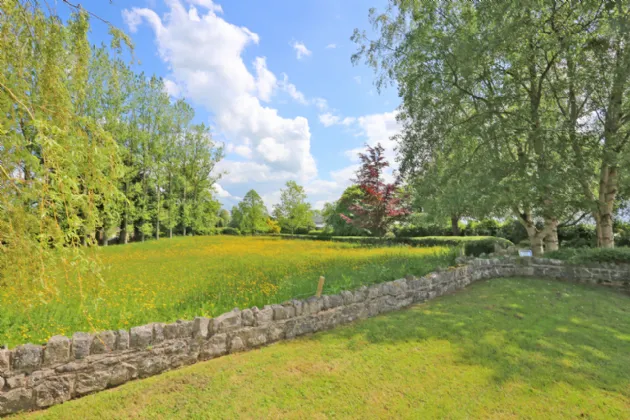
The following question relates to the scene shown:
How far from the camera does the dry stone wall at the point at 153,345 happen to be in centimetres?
316

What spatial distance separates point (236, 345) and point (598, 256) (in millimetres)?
11399

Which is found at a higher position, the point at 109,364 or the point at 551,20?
the point at 551,20

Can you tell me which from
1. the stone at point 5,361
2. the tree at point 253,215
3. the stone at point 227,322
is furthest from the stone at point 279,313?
the tree at point 253,215

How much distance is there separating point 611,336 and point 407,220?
17587 millimetres

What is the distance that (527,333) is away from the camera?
550 cm

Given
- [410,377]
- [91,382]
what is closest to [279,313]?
[410,377]

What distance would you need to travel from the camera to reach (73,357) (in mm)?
3389

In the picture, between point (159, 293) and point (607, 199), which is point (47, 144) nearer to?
point (159, 293)

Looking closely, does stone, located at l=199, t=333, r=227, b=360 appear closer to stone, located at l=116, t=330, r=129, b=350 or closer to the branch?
stone, located at l=116, t=330, r=129, b=350

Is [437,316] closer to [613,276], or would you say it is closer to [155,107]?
[613,276]

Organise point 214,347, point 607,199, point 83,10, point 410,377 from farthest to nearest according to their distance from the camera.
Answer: point 607,199
point 214,347
point 410,377
point 83,10

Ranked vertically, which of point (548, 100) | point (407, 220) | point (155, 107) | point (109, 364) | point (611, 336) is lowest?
point (611, 336)

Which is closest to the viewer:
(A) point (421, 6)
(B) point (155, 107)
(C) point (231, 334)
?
(C) point (231, 334)

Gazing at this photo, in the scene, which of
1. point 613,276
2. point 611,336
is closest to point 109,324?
point 611,336
